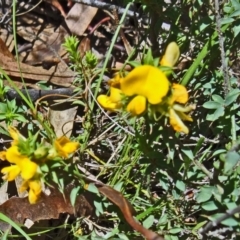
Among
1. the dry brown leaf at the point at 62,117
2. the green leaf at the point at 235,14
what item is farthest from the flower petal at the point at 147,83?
the dry brown leaf at the point at 62,117

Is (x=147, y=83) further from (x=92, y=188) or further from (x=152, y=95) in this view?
(x=92, y=188)

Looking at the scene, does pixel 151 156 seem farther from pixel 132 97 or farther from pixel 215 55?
pixel 215 55

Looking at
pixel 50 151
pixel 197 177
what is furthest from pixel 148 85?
pixel 197 177

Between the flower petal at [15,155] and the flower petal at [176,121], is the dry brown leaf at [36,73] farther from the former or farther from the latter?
the flower petal at [176,121]

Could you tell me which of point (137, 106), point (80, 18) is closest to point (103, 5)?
point (80, 18)

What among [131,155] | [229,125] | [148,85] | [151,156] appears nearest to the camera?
[148,85]

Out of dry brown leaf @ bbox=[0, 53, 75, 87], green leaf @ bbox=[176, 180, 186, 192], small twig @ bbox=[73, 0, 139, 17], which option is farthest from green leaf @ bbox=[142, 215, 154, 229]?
small twig @ bbox=[73, 0, 139, 17]
